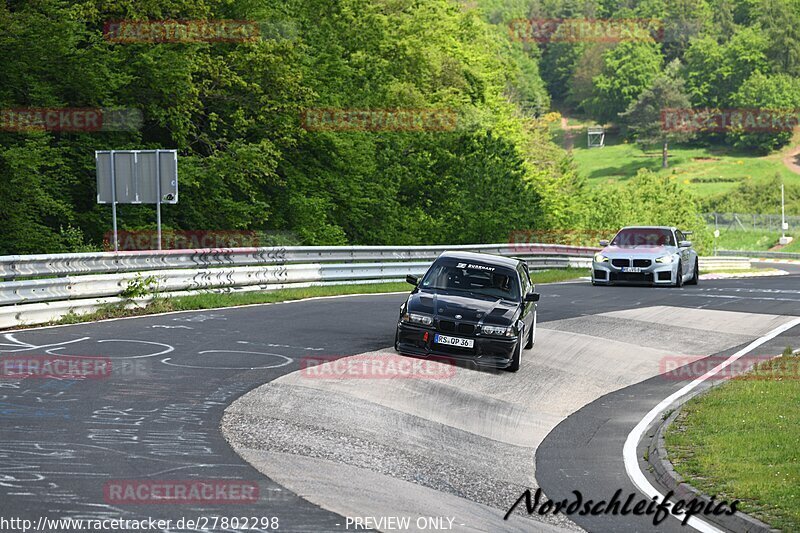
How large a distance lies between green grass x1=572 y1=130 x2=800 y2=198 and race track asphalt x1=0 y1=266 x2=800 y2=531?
135977 mm

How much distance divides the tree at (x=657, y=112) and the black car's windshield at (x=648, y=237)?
523 feet

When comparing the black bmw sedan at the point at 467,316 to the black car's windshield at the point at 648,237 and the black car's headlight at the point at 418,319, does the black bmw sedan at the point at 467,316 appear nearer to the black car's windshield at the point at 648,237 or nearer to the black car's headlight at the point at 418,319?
the black car's headlight at the point at 418,319

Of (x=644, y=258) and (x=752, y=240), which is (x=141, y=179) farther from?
(x=752, y=240)

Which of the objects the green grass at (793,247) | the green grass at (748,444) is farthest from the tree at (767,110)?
the green grass at (748,444)

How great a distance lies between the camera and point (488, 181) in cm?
5322

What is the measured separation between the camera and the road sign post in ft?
71.3

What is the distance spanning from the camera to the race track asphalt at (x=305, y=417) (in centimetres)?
800

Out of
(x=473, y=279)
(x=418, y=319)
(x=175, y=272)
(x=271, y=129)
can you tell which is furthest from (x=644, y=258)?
(x=271, y=129)

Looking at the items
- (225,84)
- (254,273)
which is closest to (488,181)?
(225,84)

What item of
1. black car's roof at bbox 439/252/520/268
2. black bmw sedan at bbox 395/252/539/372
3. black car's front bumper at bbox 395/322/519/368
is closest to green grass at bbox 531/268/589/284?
black car's roof at bbox 439/252/520/268

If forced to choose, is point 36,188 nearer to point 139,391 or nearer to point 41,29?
point 41,29

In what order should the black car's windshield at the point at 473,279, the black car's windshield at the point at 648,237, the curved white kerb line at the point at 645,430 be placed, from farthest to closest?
the black car's windshield at the point at 648,237 → the black car's windshield at the point at 473,279 → the curved white kerb line at the point at 645,430

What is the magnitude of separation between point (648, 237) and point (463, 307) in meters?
15.7

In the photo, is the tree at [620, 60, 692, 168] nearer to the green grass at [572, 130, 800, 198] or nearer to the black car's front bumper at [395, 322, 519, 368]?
the green grass at [572, 130, 800, 198]
